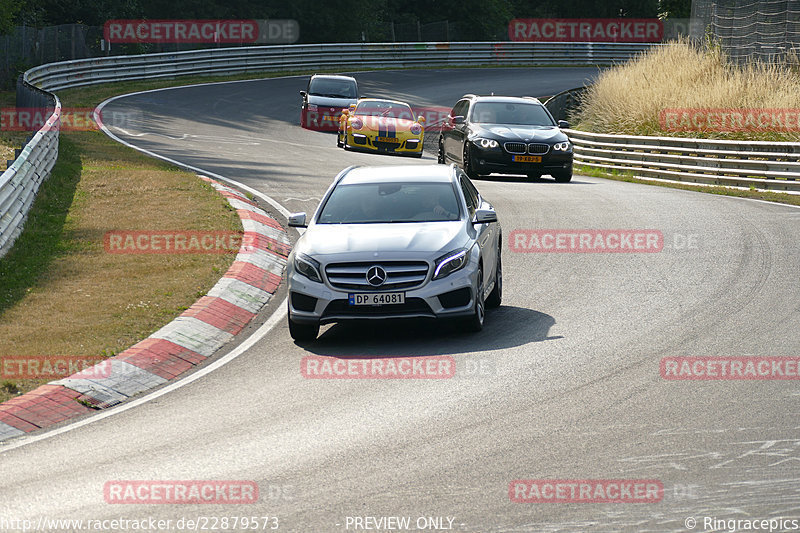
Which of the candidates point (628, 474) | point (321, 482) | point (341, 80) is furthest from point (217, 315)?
point (341, 80)

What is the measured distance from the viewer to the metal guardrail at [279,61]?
32156 mm

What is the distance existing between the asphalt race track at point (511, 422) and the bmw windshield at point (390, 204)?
1.10 metres

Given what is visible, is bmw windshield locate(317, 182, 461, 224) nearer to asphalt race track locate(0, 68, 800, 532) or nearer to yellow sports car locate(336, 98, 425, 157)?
asphalt race track locate(0, 68, 800, 532)

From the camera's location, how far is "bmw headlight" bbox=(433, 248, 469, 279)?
1030 centimetres

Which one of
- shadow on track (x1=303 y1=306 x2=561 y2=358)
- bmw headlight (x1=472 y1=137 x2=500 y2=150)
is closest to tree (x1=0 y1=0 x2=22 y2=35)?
bmw headlight (x1=472 y1=137 x2=500 y2=150)

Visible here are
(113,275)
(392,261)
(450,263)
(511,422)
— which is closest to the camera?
(511,422)

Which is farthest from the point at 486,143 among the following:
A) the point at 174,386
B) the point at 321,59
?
the point at 321,59

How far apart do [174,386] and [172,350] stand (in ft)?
3.34

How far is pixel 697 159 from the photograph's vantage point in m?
24.9

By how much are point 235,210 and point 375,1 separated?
50.8 metres

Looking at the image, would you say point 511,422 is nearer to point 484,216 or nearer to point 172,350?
point 484,216

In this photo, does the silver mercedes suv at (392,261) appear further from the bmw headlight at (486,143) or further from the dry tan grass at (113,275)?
the bmw headlight at (486,143)

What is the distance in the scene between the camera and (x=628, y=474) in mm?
6594

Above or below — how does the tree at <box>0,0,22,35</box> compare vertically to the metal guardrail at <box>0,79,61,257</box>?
above
